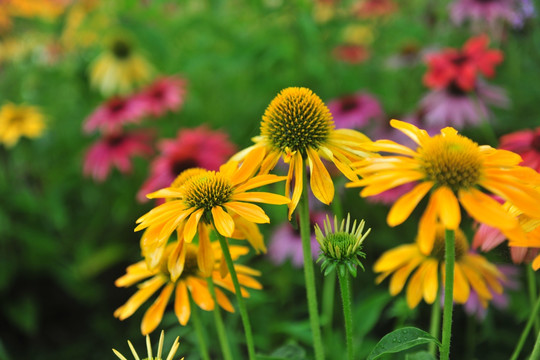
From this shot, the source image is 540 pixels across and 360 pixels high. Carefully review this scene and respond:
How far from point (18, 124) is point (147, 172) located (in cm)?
60

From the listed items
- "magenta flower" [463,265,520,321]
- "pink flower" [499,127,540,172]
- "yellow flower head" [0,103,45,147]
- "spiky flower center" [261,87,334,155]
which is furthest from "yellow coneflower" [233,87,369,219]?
"yellow flower head" [0,103,45,147]

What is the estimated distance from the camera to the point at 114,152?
79.5 inches

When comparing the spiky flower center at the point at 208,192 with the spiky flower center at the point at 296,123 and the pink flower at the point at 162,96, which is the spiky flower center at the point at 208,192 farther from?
the pink flower at the point at 162,96

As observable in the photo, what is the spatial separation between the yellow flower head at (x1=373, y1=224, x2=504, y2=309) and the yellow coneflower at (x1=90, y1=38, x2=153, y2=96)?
6.18ft

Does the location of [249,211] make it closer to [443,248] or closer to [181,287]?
[181,287]

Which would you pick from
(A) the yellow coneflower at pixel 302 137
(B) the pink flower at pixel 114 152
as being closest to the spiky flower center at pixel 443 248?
(A) the yellow coneflower at pixel 302 137

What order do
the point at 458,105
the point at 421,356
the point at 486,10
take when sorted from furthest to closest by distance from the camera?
the point at 486,10, the point at 458,105, the point at 421,356

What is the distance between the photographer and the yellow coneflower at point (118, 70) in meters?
2.48

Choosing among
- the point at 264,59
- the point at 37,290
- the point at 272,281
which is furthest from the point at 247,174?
the point at 37,290

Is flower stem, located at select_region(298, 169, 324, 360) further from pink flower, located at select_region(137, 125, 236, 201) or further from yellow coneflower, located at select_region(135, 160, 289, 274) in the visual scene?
pink flower, located at select_region(137, 125, 236, 201)

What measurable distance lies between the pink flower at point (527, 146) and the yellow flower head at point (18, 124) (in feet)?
6.26

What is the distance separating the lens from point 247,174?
74 centimetres

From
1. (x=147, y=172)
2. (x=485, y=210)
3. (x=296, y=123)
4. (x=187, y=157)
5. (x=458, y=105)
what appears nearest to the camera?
(x=485, y=210)

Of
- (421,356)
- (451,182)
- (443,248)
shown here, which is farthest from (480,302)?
(451,182)
